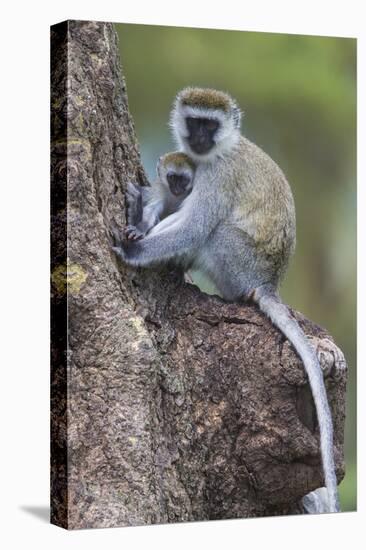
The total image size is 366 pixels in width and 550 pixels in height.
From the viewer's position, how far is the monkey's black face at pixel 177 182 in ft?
30.7

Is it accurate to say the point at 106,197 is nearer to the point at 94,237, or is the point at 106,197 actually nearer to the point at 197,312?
the point at 94,237

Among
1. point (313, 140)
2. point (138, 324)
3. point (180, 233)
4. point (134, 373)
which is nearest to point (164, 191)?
point (180, 233)

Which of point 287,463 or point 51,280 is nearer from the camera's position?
point 51,280

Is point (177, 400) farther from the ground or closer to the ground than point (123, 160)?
closer to the ground

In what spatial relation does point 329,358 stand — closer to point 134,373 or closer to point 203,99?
point 134,373

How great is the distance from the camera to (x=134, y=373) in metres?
8.63

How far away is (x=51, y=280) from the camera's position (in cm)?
873

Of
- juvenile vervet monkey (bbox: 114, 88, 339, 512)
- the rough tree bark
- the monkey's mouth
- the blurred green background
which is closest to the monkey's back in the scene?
juvenile vervet monkey (bbox: 114, 88, 339, 512)

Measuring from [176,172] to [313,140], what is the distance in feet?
4.24

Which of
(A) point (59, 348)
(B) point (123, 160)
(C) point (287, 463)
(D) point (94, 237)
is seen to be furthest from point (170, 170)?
(C) point (287, 463)

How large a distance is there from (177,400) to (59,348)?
1004mm

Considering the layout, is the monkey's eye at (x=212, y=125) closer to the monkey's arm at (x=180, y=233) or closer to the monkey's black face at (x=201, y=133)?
the monkey's black face at (x=201, y=133)

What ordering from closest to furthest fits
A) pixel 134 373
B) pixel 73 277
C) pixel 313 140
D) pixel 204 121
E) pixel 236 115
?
pixel 73 277
pixel 134 373
pixel 204 121
pixel 236 115
pixel 313 140

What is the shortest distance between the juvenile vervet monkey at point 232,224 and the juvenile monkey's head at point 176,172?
0.06 m
